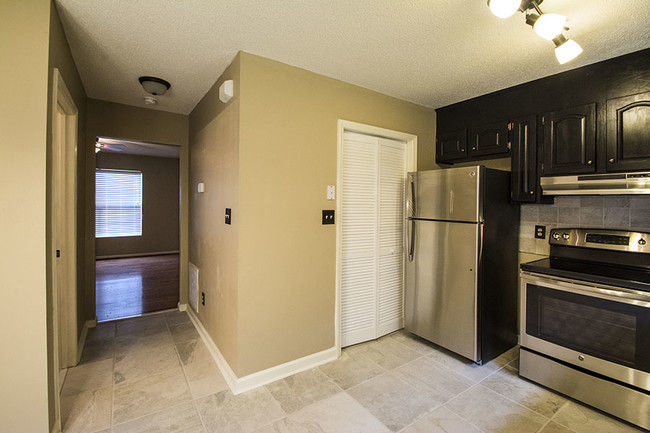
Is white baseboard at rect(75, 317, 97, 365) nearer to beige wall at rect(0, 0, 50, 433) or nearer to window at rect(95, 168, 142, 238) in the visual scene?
beige wall at rect(0, 0, 50, 433)

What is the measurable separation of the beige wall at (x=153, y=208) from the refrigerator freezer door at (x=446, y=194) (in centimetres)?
664

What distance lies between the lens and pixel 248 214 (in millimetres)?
2143

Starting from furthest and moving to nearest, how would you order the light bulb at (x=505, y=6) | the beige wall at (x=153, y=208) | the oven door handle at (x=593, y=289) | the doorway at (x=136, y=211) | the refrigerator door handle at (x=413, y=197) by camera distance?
the beige wall at (x=153, y=208) < the doorway at (x=136, y=211) < the refrigerator door handle at (x=413, y=197) < the oven door handle at (x=593, y=289) < the light bulb at (x=505, y=6)

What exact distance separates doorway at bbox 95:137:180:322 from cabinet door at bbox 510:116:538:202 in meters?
5.34

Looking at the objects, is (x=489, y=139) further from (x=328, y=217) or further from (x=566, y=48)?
(x=328, y=217)

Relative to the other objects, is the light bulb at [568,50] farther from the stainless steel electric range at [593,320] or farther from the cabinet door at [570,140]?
the stainless steel electric range at [593,320]

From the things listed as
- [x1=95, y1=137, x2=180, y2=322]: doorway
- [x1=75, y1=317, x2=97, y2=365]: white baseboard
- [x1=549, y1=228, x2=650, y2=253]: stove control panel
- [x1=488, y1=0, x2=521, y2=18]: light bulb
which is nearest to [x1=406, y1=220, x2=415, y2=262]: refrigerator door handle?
[x1=549, y1=228, x2=650, y2=253]: stove control panel

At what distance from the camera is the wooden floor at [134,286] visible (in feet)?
12.4

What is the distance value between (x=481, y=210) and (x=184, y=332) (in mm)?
3147

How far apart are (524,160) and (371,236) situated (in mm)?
1488

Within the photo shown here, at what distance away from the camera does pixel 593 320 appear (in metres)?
2.00

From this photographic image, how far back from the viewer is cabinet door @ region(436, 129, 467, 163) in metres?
3.09

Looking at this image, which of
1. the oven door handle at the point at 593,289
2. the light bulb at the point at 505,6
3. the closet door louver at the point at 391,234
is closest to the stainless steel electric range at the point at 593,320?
the oven door handle at the point at 593,289

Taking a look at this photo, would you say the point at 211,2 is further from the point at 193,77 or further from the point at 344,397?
the point at 344,397
